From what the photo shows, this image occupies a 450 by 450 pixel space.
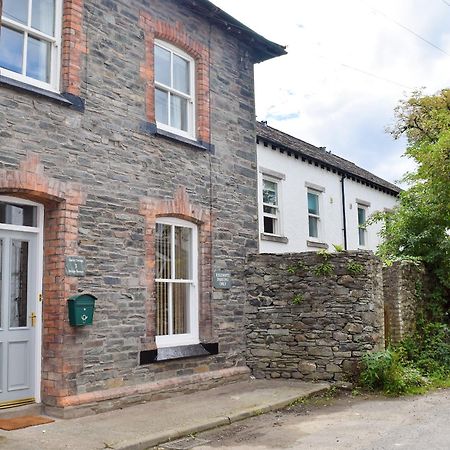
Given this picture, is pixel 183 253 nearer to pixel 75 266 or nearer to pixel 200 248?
pixel 200 248

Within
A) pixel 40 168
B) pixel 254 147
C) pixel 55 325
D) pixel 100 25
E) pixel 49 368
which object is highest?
pixel 100 25

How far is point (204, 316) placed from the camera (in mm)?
10555

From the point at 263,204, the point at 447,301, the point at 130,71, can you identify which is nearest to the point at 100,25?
the point at 130,71

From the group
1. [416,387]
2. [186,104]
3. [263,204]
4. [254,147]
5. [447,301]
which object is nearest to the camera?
[416,387]

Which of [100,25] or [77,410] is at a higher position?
[100,25]

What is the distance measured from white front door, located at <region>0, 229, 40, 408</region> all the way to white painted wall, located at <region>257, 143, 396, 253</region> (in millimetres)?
7630

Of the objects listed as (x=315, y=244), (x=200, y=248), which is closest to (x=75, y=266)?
(x=200, y=248)

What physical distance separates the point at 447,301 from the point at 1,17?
11655mm

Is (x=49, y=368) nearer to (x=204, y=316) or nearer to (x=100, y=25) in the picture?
(x=204, y=316)

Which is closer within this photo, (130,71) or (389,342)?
(130,71)

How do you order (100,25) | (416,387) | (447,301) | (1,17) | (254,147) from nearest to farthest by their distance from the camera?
1. (1,17)
2. (100,25)
3. (416,387)
4. (254,147)
5. (447,301)

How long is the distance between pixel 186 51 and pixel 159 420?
6650 millimetres

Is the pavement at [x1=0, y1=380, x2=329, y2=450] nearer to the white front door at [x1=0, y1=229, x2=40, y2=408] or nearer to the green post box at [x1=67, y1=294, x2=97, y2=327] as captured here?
the white front door at [x1=0, y1=229, x2=40, y2=408]

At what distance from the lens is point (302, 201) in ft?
56.5
